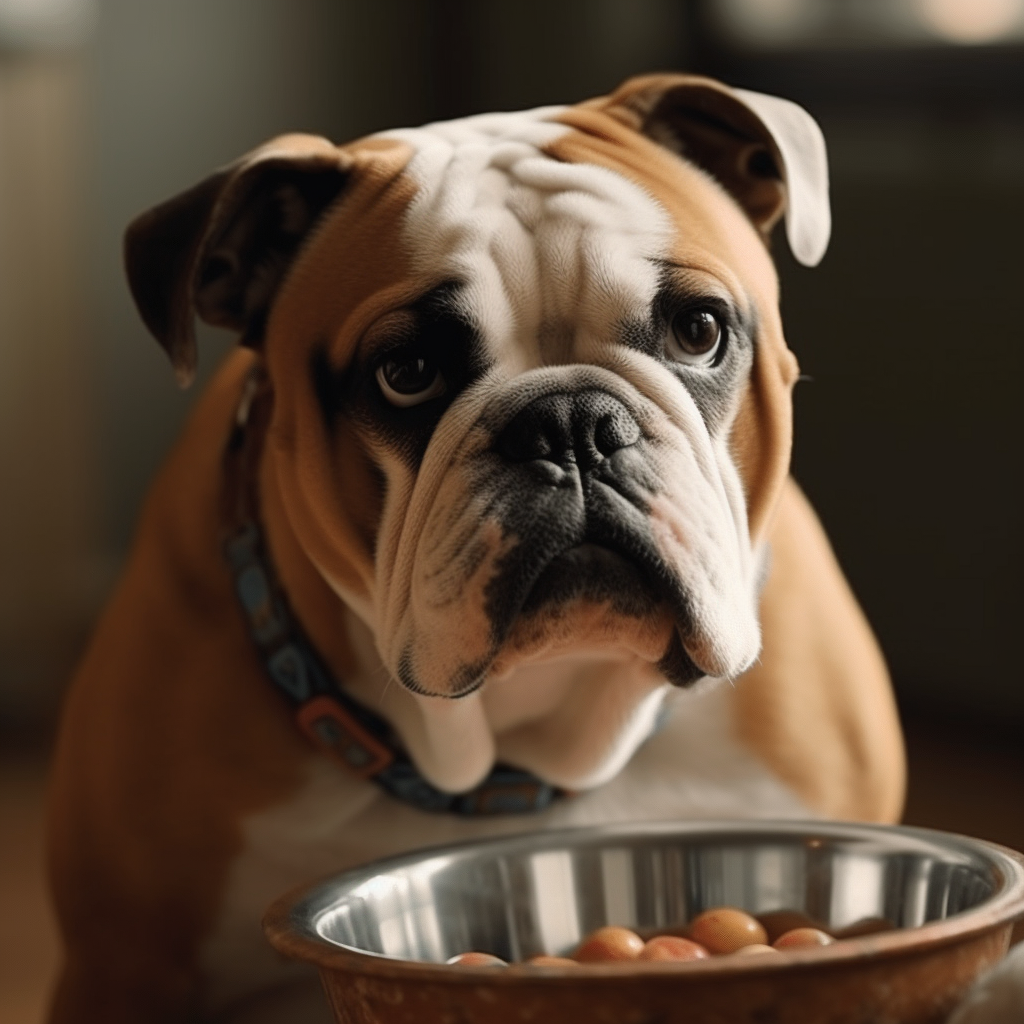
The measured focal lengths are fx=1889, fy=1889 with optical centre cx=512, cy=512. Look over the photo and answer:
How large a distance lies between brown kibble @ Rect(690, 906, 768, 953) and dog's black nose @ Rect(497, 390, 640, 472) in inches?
10.6

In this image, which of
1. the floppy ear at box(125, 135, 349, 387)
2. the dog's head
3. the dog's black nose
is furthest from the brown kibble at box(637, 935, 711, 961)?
the floppy ear at box(125, 135, 349, 387)

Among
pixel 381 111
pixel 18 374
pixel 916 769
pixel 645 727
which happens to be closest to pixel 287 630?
pixel 645 727

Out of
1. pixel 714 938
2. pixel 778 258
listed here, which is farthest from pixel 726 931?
pixel 778 258

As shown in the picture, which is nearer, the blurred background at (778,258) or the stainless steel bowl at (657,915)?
the stainless steel bowl at (657,915)

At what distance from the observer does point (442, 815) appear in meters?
1.36

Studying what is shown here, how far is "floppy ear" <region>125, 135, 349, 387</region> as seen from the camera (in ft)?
4.05

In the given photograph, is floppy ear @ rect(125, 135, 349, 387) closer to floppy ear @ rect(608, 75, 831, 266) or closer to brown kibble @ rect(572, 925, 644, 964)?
floppy ear @ rect(608, 75, 831, 266)

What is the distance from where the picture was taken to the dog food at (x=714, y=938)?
103 centimetres

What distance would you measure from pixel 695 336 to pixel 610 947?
0.38 metres

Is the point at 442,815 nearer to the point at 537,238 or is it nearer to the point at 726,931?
the point at 726,931

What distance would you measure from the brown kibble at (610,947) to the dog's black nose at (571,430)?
0.88 ft

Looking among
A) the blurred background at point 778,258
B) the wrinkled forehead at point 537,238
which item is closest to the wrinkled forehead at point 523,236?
the wrinkled forehead at point 537,238

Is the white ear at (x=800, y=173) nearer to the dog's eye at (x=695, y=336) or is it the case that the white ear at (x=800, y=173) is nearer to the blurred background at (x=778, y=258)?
the dog's eye at (x=695, y=336)

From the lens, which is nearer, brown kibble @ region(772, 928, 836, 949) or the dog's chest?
brown kibble @ region(772, 928, 836, 949)
